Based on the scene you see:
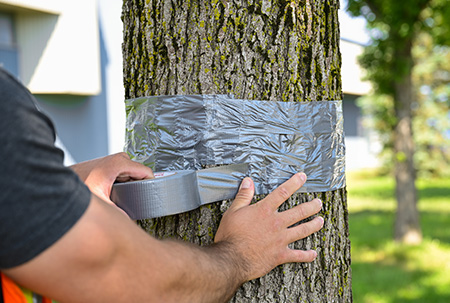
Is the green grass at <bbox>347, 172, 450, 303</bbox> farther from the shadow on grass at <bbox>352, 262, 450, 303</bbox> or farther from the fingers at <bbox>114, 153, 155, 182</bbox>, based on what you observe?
the fingers at <bbox>114, 153, 155, 182</bbox>

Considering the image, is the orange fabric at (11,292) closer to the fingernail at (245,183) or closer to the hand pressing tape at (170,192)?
the hand pressing tape at (170,192)

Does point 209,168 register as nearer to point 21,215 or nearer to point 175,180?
point 175,180

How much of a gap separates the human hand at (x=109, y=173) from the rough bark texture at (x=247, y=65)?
0.83 ft

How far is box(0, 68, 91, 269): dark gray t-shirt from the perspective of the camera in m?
0.99

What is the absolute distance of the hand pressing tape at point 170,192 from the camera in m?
1.57

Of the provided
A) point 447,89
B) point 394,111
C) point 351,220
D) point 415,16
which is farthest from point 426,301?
point 447,89

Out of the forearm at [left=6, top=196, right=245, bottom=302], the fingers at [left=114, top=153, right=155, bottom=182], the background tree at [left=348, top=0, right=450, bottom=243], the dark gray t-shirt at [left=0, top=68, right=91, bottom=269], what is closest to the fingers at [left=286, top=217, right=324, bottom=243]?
the forearm at [left=6, top=196, right=245, bottom=302]

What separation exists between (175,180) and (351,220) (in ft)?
32.4

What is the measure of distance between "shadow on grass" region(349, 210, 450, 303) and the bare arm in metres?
4.50

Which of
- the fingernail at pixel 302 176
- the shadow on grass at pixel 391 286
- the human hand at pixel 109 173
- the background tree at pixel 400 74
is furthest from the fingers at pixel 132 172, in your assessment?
the background tree at pixel 400 74

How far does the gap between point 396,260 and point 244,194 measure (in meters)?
6.34

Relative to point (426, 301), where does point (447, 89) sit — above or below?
above

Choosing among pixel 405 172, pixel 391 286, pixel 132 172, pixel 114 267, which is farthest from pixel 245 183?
pixel 405 172

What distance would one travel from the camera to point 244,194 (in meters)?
1.70
